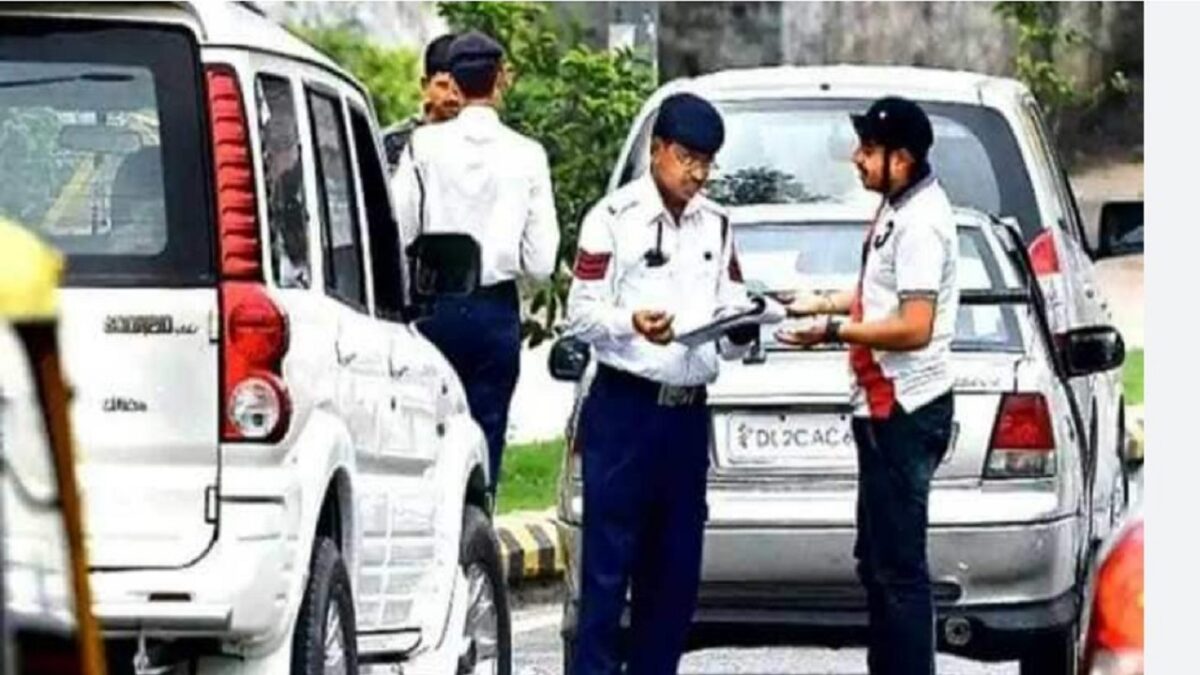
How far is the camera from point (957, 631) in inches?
394

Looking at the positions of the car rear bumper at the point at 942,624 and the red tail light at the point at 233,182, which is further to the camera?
the car rear bumper at the point at 942,624

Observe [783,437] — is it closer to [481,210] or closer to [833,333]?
[833,333]

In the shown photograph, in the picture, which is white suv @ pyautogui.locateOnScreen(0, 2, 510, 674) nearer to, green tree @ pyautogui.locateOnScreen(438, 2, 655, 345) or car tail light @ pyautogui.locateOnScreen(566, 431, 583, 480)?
car tail light @ pyautogui.locateOnScreen(566, 431, 583, 480)

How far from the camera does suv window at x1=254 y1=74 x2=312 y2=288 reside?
7.70 meters

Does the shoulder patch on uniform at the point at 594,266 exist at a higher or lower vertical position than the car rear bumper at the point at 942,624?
higher

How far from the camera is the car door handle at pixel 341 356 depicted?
8.00 meters

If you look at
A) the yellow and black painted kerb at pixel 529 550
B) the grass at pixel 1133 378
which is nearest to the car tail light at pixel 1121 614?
the yellow and black painted kerb at pixel 529 550

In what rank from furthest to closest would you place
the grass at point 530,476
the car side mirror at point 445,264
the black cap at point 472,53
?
1. the grass at point 530,476
2. the black cap at point 472,53
3. the car side mirror at point 445,264

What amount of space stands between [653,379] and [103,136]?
223cm

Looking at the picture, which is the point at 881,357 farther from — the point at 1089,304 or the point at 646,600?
the point at 1089,304

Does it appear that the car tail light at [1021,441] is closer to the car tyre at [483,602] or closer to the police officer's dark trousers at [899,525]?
the police officer's dark trousers at [899,525]

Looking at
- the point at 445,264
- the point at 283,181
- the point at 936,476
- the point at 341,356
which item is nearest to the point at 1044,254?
the point at 936,476

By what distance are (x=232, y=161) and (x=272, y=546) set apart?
829 millimetres

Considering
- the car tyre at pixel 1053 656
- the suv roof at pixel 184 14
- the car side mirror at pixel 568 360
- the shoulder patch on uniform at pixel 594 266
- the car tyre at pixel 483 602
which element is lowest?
the car tyre at pixel 1053 656
